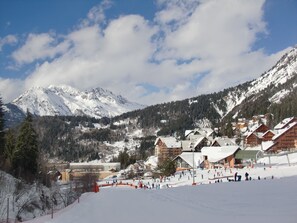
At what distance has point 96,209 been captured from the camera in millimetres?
22484

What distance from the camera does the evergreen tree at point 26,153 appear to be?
4712 cm

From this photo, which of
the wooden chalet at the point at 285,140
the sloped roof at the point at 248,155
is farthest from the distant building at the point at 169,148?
the sloped roof at the point at 248,155

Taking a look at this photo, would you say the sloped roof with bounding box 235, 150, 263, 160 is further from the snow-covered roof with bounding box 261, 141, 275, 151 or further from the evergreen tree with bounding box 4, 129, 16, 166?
the evergreen tree with bounding box 4, 129, 16, 166

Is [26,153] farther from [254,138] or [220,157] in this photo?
[254,138]

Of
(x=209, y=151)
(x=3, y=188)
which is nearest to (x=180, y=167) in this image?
(x=209, y=151)

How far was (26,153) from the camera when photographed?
48094 mm

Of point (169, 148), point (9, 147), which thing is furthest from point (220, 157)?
point (9, 147)

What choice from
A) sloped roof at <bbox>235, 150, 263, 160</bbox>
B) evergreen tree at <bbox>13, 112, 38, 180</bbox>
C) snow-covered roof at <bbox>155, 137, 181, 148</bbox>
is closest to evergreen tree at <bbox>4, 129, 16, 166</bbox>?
evergreen tree at <bbox>13, 112, 38, 180</bbox>

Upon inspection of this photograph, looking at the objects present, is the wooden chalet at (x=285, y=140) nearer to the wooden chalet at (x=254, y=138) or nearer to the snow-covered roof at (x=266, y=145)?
the snow-covered roof at (x=266, y=145)

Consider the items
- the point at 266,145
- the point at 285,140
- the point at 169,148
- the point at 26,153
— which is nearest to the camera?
the point at 26,153

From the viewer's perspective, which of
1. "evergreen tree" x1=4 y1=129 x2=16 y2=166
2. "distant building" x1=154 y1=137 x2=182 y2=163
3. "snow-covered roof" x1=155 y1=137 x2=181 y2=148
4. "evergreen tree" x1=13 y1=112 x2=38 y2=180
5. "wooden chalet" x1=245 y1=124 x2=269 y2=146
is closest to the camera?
"evergreen tree" x1=13 y1=112 x2=38 y2=180

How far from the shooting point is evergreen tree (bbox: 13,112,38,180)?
4712cm

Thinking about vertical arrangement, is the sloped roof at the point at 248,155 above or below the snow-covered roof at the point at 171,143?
below

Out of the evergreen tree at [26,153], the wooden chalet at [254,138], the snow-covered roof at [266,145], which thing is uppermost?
the wooden chalet at [254,138]
